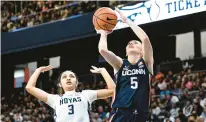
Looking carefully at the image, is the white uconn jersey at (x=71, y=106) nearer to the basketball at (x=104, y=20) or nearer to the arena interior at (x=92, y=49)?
the basketball at (x=104, y=20)

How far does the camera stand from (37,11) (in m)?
21.7

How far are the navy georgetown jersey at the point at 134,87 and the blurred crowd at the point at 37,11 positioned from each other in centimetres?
1235

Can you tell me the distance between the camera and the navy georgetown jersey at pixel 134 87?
572 cm

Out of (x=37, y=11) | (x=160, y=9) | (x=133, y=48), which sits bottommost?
(x=133, y=48)

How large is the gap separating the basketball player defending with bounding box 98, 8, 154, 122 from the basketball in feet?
1.95

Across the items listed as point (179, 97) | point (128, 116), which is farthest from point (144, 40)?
point (179, 97)

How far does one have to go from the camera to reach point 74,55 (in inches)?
930

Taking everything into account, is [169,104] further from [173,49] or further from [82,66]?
[82,66]

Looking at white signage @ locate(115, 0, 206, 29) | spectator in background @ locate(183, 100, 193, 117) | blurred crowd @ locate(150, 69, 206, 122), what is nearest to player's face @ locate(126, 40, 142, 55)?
blurred crowd @ locate(150, 69, 206, 122)

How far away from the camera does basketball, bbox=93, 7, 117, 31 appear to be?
648cm

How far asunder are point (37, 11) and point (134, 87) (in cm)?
1648

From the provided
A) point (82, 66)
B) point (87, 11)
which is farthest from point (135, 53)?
point (82, 66)

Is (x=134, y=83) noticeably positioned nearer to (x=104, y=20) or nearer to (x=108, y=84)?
(x=108, y=84)

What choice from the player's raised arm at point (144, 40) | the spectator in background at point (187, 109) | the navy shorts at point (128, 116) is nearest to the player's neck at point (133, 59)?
the player's raised arm at point (144, 40)
